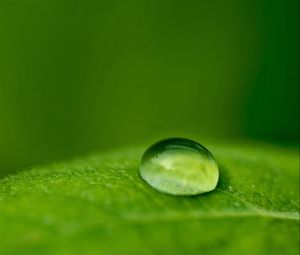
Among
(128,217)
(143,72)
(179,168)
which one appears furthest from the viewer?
(143,72)

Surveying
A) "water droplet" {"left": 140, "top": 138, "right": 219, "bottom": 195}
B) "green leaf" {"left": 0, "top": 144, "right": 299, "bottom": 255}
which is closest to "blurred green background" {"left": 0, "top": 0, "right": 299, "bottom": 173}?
"water droplet" {"left": 140, "top": 138, "right": 219, "bottom": 195}

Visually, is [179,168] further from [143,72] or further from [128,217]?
[143,72]

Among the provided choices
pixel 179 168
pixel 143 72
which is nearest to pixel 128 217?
pixel 179 168

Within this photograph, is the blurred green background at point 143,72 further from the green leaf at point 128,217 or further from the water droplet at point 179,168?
the green leaf at point 128,217

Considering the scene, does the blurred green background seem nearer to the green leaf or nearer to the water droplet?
the water droplet

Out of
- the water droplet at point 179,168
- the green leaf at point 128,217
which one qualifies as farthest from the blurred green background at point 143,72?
the green leaf at point 128,217

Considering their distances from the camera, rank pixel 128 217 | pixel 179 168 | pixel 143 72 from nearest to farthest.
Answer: pixel 128 217, pixel 179 168, pixel 143 72
